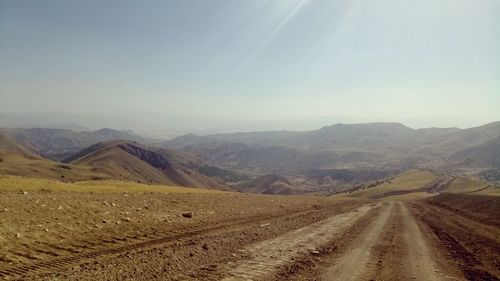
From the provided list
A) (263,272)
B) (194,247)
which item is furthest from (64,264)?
(263,272)

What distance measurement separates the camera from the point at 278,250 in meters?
18.6

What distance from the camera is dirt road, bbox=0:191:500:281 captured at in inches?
527

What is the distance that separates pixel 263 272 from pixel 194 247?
14.3 feet

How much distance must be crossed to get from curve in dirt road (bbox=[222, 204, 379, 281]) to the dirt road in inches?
1.4

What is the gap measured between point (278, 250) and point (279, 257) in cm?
151

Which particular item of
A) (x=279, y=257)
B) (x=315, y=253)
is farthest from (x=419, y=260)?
(x=279, y=257)

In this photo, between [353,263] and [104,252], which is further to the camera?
[353,263]

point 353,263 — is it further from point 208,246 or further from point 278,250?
point 208,246

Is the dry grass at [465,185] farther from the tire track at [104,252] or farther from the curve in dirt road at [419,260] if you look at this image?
the tire track at [104,252]

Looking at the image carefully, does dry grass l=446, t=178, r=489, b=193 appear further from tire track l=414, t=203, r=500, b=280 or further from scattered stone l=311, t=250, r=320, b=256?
scattered stone l=311, t=250, r=320, b=256

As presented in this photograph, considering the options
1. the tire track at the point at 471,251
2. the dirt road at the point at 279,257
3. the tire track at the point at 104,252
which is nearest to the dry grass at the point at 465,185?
the tire track at the point at 471,251

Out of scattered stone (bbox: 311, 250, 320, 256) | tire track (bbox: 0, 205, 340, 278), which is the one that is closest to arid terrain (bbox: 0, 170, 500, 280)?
tire track (bbox: 0, 205, 340, 278)

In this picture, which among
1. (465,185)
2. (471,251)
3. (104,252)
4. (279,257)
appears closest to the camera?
(104,252)

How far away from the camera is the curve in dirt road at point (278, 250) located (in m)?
14.2
